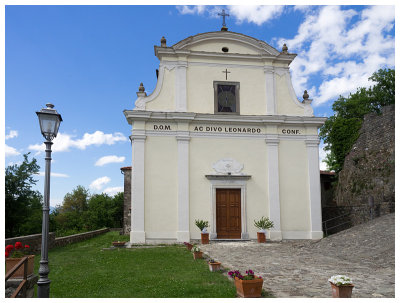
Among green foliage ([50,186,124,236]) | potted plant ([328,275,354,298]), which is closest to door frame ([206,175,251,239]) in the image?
potted plant ([328,275,354,298])

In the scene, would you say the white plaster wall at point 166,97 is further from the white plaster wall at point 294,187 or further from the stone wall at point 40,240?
the stone wall at point 40,240

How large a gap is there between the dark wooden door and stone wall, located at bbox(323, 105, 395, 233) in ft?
20.7

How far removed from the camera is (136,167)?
51.4 ft

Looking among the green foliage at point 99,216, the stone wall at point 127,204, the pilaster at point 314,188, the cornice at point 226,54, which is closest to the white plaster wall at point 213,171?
the pilaster at point 314,188

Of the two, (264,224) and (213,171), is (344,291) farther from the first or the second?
(213,171)

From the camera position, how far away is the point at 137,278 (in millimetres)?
7754

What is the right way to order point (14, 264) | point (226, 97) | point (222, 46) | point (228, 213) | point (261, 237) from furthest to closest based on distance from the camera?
1. point (222, 46)
2. point (226, 97)
3. point (228, 213)
4. point (261, 237)
5. point (14, 264)

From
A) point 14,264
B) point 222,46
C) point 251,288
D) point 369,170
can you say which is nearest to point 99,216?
point 222,46

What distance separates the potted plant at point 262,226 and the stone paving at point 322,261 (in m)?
0.53

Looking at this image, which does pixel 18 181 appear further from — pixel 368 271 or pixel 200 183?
pixel 368 271

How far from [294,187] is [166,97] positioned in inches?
284

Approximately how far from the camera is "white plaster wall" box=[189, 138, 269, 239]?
1597cm
